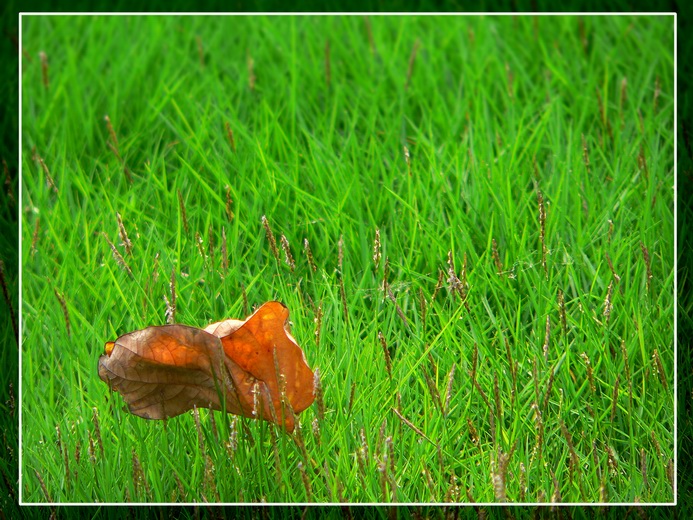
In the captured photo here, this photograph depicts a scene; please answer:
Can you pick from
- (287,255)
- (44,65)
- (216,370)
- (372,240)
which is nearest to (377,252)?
(372,240)

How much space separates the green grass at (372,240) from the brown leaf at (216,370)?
0.10 feet

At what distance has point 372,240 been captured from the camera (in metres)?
1.68

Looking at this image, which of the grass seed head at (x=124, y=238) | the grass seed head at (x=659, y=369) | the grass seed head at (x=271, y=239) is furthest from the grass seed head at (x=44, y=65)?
the grass seed head at (x=659, y=369)

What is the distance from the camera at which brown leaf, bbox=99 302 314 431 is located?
1562 millimetres

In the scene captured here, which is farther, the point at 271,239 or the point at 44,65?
the point at 44,65

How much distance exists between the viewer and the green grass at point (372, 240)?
1.58m

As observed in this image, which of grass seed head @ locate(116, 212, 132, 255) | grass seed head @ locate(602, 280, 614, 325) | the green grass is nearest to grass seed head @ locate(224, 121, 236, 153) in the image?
the green grass

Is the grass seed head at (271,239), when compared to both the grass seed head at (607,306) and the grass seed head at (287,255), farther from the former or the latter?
the grass seed head at (607,306)

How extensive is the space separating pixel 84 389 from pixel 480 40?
3.55 feet

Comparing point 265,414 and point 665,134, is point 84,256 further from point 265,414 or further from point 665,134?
point 665,134

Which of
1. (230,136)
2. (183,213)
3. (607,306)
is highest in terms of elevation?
(230,136)

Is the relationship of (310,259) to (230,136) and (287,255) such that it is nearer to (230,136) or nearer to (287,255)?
(287,255)

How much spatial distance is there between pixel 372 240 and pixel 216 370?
0.39m

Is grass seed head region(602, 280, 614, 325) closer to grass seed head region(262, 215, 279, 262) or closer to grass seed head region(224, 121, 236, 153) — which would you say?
grass seed head region(262, 215, 279, 262)
